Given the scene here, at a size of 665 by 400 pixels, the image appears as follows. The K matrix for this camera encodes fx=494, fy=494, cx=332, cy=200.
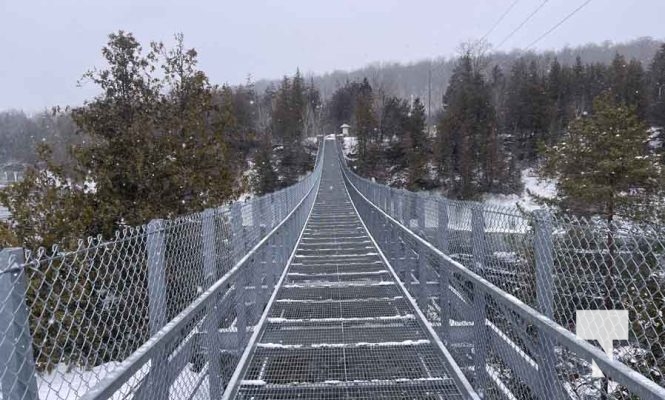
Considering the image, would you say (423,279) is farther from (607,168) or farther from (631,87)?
(631,87)

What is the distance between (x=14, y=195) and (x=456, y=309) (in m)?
8.09

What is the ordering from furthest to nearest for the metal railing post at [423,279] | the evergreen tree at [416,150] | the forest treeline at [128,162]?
the evergreen tree at [416,150] → the forest treeline at [128,162] → the metal railing post at [423,279]

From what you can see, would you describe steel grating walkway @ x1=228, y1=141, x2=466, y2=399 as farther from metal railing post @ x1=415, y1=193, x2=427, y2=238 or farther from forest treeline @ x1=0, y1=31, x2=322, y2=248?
forest treeline @ x1=0, y1=31, x2=322, y2=248

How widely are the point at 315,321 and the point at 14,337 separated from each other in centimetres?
414

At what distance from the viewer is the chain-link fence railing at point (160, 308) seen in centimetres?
145

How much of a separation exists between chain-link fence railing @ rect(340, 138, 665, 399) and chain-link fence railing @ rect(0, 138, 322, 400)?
5.60ft

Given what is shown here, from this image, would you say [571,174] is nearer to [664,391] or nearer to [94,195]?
[94,195]

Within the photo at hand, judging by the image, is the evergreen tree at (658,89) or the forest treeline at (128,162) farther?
the evergreen tree at (658,89)

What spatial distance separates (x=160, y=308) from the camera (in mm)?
2629

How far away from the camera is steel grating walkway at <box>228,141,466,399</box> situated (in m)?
3.86

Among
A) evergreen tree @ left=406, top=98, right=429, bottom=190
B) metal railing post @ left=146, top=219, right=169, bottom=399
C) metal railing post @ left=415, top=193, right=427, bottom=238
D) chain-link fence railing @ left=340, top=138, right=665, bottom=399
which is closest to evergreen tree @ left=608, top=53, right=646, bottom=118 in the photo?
evergreen tree @ left=406, top=98, right=429, bottom=190

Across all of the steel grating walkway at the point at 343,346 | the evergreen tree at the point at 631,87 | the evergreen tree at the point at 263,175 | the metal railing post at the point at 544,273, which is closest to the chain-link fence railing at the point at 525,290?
the metal railing post at the point at 544,273

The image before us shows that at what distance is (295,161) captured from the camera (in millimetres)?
59531

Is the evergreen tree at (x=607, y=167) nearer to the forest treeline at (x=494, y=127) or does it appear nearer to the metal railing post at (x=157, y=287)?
the forest treeline at (x=494, y=127)
